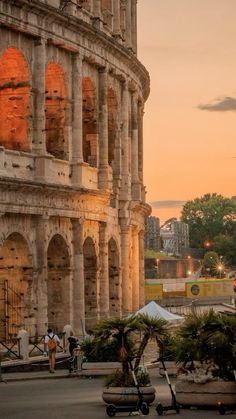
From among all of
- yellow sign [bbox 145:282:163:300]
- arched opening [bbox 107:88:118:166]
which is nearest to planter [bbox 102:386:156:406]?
arched opening [bbox 107:88:118:166]

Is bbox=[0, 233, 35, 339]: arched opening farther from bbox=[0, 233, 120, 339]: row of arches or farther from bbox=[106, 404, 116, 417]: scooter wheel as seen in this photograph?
bbox=[106, 404, 116, 417]: scooter wheel

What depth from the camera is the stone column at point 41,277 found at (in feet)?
162

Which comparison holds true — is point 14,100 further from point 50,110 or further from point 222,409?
point 222,409

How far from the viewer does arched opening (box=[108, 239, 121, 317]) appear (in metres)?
60.4

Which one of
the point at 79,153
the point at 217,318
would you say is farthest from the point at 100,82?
the point at 217,318

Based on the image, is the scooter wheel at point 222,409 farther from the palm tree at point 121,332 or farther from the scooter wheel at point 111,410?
the palm tree at point 121,332

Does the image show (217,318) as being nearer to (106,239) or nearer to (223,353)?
(223,353)

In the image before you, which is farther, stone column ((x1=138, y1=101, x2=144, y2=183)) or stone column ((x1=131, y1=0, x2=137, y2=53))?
stone column ((x1=138, y1=101, x2=144, y2=183))

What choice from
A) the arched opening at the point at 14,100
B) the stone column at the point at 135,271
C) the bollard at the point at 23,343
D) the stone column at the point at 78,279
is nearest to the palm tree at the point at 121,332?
the bollard at the point at 23,343

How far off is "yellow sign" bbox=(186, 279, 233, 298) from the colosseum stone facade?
Answer: 35.3 metres

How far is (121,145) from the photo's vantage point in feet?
204

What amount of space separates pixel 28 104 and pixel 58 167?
11.8 ft

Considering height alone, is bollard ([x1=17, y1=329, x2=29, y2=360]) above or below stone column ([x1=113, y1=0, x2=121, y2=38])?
below

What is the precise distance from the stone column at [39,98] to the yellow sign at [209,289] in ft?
163
